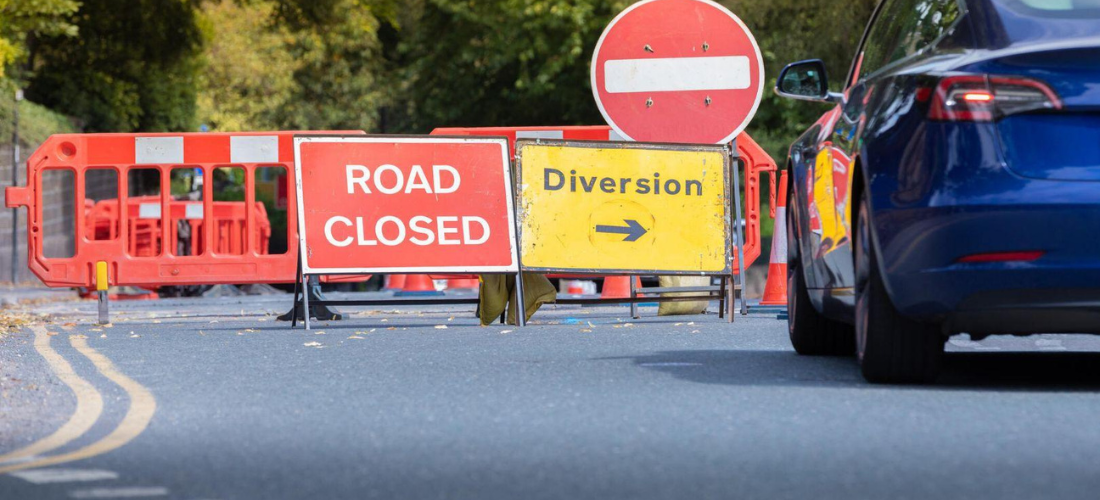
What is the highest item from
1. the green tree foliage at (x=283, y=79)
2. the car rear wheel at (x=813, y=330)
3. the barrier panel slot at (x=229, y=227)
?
the green tree foliage at (x=283, y=79)

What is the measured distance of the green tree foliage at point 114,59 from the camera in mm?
37250

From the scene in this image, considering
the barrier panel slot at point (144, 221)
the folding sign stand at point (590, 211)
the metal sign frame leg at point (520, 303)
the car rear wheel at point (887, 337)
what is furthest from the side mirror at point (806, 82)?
the barrier panel slot at point (144, 221)

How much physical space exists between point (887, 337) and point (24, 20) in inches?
979

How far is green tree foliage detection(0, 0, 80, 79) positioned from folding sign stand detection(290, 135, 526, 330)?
17.2m

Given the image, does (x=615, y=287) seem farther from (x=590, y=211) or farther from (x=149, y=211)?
(x=149, y=211)

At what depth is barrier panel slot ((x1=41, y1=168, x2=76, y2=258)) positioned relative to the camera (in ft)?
106

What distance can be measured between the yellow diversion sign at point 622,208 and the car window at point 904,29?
3253 mm

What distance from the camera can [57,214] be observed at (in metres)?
33.6

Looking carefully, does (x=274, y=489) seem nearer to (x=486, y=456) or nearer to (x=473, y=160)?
(x=486, y=456)

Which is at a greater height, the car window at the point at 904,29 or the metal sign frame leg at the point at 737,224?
the car window at the point at 904,29

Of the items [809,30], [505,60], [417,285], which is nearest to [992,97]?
[417,285]

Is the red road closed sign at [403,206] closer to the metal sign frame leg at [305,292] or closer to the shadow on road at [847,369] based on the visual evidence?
the metal sign frame leg at [305,292]

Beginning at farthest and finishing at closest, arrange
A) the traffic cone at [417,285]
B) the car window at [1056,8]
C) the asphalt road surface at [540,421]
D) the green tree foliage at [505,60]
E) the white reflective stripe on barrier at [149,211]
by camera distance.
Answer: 1. the green tree foliage at [505,60]
2. the white reflective stripe on barrier at [149,211]
3. the traffic cone at [417,285]
4. the car window at [1056,8]
5. the asphalt road surface at [540,421]

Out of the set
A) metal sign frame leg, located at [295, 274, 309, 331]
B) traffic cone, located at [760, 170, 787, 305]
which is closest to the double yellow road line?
metal sign frame leg, located at [295, 274, 309, 331]
